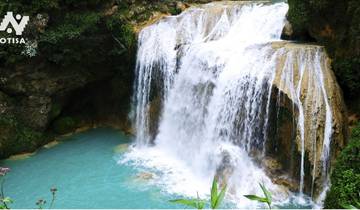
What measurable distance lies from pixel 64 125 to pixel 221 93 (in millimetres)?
6531

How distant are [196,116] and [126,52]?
3.59 m

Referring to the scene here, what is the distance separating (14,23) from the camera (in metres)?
13.5

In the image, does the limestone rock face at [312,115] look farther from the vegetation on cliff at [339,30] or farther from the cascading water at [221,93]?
the vegetation on cliff at [339,30]

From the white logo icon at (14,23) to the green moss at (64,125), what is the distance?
336 centimetres

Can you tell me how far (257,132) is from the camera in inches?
409

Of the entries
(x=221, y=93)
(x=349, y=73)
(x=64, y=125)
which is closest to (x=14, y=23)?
(x=64, y=125)

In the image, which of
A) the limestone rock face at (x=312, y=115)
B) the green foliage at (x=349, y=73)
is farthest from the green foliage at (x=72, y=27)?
the green foliage at (x=349, y=73)

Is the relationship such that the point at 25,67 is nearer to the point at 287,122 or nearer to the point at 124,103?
the point at 124,103

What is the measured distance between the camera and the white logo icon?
528 inches

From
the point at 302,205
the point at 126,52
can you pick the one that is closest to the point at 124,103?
the point at 126,52

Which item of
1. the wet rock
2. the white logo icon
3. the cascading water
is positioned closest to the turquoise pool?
the cascading water

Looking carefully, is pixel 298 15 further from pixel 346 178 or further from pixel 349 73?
pixel 346 178

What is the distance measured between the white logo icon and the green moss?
3360mm

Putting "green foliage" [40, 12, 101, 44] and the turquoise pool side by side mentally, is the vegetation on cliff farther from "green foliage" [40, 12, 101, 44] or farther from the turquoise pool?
"green foliage" [40, 12, 101, 44]
